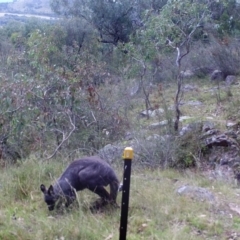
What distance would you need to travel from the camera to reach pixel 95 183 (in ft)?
18.9

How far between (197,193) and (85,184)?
55.4 inches

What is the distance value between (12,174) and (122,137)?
370 centimetres

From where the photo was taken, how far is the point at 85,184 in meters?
5.81

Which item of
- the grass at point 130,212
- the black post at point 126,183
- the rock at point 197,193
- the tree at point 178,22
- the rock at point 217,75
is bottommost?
the rock at point 217,75

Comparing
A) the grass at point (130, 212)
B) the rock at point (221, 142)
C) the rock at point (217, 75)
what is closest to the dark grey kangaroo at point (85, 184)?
Result: the grass at point (130, 212)

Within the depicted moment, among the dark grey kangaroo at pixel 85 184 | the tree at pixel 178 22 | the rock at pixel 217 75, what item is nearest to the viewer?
the dark grey kangaroo at pixel 85 184

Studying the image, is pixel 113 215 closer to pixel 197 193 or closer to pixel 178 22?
pixel 197 193

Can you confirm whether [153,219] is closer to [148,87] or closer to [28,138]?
[28,138]

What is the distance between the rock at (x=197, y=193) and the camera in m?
6.18

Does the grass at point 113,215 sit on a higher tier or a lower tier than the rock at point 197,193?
higher

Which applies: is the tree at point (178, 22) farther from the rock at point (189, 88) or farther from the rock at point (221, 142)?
the rock at point (189, 88)

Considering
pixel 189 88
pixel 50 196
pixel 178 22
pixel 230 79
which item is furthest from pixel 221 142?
pixel 189 88

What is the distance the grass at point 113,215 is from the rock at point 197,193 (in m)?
0.10

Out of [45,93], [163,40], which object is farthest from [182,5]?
[45,93]
